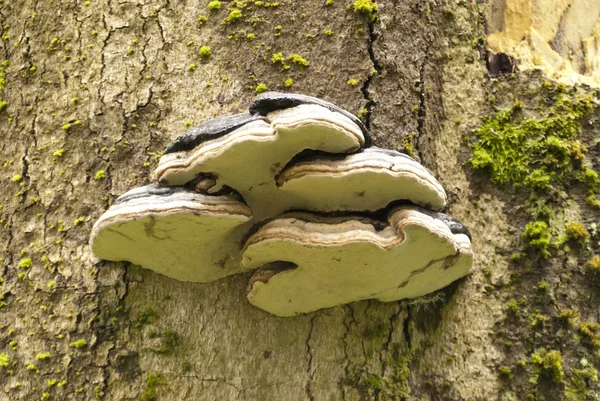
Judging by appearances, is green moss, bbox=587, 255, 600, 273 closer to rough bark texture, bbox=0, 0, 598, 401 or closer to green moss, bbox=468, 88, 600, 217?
rough bark texture, bbox=0, 0, 598, 401

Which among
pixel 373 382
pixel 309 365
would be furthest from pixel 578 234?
pixel 309 365

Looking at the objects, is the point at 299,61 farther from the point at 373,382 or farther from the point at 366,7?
the point at 373,382

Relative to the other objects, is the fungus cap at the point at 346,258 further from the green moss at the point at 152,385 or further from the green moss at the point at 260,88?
the green moss at the point at 260,88

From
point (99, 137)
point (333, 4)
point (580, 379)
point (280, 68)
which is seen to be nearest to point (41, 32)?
point (99, 137)

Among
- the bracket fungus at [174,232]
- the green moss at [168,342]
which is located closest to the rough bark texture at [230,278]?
the green moss at [168,342]

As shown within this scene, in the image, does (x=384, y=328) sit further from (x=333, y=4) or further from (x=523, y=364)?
(x=333, y=4)
